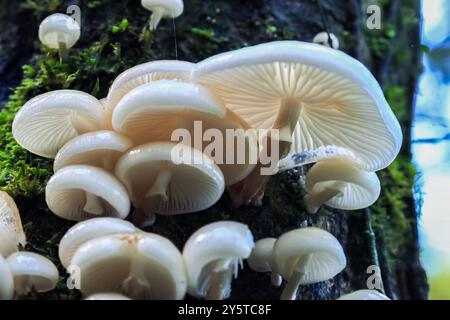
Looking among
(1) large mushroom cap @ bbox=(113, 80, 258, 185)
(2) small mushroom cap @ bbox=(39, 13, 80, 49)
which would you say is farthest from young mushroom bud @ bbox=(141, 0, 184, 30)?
(1) large mushroom cap @ bbox=(113, 80, 258, 185)

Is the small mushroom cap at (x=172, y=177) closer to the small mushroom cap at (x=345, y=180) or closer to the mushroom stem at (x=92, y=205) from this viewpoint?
the mushroom stem at (x=92, y=205)

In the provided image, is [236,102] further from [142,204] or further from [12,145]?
[12,145]

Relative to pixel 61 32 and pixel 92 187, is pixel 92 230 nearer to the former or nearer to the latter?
pixel 92 187

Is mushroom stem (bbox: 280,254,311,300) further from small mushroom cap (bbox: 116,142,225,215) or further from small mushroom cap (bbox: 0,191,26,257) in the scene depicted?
small mushroom cap (bbox: 0,191,26,257)

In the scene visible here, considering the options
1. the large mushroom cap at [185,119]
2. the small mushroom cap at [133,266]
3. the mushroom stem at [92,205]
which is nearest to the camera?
the small mushroom cap at [133,266]

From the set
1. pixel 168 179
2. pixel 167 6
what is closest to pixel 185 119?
pixel 168 179

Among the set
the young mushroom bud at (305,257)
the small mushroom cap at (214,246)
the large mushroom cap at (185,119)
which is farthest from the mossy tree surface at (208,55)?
the small mushroom cap at (214,246)
